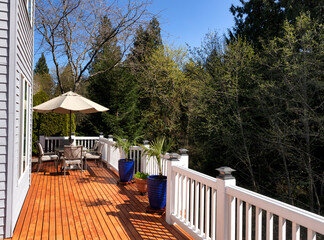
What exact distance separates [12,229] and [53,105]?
371 centimetres

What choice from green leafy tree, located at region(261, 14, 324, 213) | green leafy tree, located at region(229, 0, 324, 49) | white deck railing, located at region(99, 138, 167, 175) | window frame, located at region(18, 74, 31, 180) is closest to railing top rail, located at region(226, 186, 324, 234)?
white deck railing, located at region(99, 138, 167, 175)

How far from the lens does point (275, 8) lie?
37.1 feet

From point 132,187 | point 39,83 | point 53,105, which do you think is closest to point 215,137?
point 132,187

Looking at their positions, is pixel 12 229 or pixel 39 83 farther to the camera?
pixel 39 83

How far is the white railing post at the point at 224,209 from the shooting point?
2.31 meters

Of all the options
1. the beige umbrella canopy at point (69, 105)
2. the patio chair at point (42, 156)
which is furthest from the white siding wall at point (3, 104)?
the patio chair at point (42, 156)

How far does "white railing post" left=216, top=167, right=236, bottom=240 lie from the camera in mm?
Result: 2314

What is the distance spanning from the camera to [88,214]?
3.78m

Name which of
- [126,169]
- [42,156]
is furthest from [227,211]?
[42,156]

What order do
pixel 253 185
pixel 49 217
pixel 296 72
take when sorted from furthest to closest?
pixel 253 185, pixel 296 72, pixel 49 217

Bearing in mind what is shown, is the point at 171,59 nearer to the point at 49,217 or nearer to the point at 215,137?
the point at 215,137

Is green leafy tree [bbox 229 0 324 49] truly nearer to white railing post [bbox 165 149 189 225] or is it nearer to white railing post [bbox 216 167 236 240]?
white railing post [bbox 165 149 189 225]

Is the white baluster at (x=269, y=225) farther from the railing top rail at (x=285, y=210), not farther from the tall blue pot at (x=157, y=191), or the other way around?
the tall blue pot at (x=157, y=191)

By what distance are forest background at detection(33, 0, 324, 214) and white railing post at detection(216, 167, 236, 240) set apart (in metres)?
5.89
